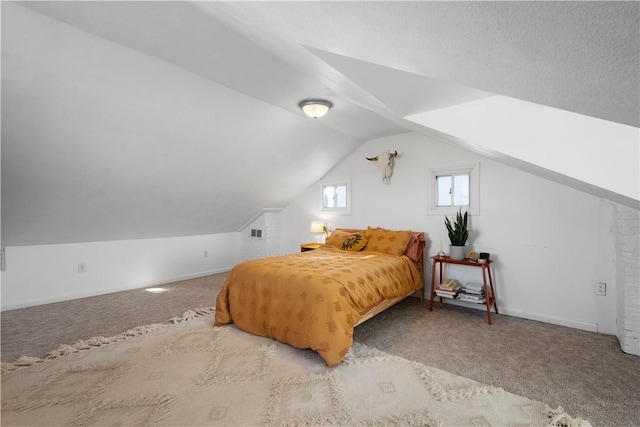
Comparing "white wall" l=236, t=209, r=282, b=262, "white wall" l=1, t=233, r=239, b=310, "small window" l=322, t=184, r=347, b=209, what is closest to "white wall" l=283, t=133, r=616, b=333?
"small window" l=322, t=184, r=347, b=209

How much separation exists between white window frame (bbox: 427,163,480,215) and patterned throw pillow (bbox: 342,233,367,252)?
0.96m

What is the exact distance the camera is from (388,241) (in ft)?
13.4

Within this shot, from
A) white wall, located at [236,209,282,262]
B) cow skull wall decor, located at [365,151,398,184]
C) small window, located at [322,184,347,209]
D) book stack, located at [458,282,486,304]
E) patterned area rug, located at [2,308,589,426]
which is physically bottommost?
patterned area rug, located at [2,308,589,426]

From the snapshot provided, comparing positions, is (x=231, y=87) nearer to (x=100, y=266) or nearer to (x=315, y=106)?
(x=315, y=106)

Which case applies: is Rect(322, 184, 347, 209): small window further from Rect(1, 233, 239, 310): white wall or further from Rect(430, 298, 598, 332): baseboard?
Rect(430, 298, 598, 332): baseboard

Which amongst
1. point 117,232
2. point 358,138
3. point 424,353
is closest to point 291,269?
point 424,353

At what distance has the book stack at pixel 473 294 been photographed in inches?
135

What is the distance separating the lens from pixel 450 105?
2.22 metres

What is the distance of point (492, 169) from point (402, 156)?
47.3 inches

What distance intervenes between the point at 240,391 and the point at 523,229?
3302mm

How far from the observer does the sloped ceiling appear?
2.27ft

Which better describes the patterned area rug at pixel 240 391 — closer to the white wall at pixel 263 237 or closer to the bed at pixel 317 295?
the bed at pixel 317 295

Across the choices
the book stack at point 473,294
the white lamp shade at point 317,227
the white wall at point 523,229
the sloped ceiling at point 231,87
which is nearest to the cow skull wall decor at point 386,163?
the white wall at point 523,229

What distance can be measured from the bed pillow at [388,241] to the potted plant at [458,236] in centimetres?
52
